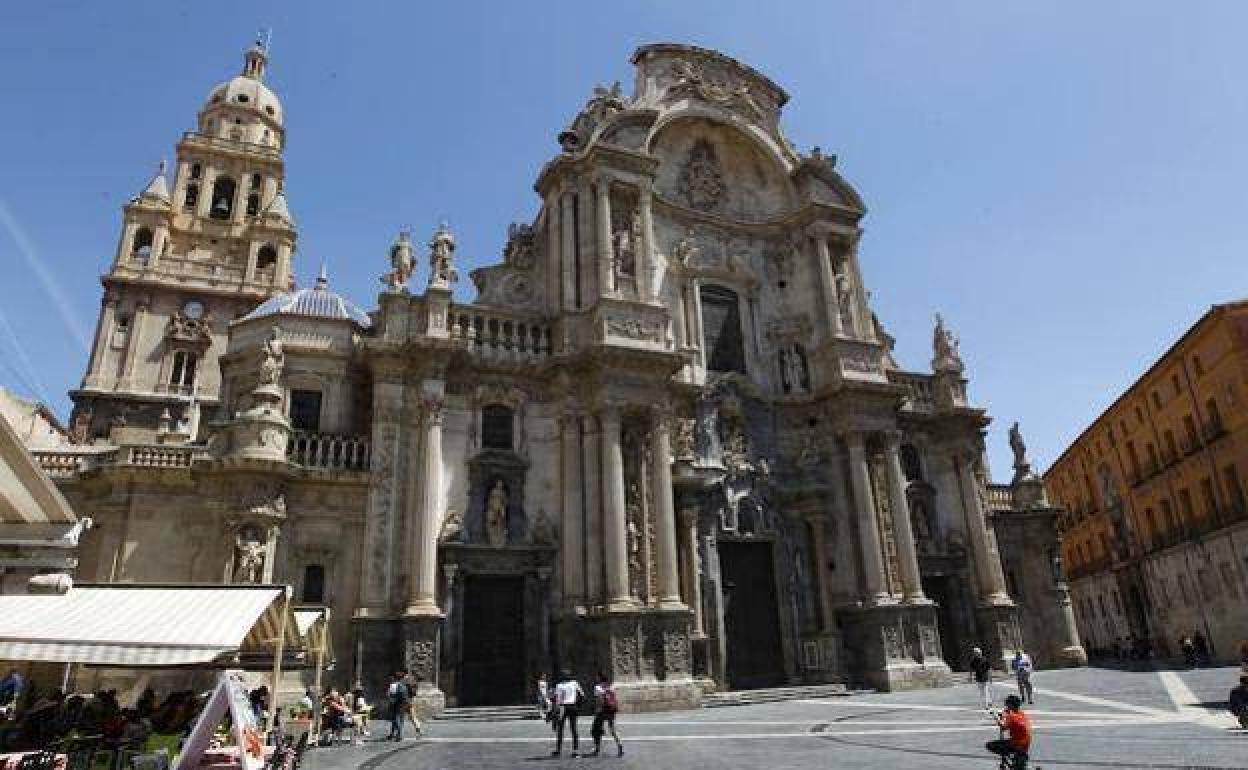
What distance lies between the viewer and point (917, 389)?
29.0 meters

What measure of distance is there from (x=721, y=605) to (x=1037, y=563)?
1388 centimetres

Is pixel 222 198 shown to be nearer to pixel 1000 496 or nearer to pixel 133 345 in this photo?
pixel 133 345

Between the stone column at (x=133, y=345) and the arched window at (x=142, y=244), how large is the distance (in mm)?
3830

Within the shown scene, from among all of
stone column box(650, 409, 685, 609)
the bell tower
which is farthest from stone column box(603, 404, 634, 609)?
the bell tower

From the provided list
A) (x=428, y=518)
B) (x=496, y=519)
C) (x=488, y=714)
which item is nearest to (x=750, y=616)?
(x=496, y=519)

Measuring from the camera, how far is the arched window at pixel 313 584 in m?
19.6

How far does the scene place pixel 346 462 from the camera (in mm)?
21047

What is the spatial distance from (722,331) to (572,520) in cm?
935

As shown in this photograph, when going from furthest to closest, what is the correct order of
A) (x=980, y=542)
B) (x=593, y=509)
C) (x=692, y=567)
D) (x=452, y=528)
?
(x=980, y=542) → (x=692, y=567) → (x=593, y=509) → (x=452, y=528)

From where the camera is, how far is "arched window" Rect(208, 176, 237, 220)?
5119 centimetres

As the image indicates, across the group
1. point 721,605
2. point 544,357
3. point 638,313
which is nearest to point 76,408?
point 544,357

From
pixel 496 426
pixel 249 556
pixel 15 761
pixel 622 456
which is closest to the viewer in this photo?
pixel 15 761

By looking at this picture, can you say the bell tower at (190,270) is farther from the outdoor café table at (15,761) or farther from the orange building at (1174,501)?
the orange building at (1174,501)

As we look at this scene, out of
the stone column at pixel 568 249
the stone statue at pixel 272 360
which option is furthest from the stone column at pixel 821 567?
the stone statue at pixel 272 360
